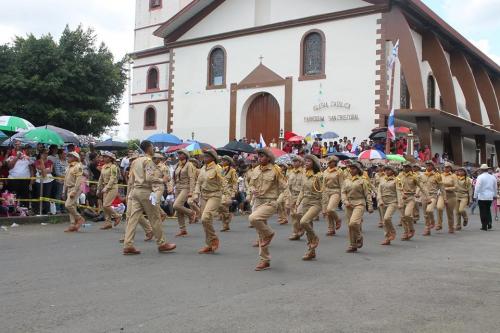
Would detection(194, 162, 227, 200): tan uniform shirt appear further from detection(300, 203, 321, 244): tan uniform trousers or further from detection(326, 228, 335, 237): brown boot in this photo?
detection(326, 228, 335, 237): brown boot

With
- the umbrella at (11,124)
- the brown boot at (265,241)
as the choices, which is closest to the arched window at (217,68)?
the umbrella at (11,124)

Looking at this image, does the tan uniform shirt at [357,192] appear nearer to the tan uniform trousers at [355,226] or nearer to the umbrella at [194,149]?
the tan uniform trousers at [355,226]

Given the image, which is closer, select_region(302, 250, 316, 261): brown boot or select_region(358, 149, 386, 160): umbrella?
select_region(302, 250, 316, 261): brown boot

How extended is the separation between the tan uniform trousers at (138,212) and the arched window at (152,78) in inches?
1187

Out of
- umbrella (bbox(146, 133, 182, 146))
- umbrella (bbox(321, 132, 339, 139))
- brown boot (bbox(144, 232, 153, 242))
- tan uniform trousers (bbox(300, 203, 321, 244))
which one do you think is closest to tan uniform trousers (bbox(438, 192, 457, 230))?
tan uniform trousers (bbox(300, 203, 321, 244))

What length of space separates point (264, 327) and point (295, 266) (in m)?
3.68

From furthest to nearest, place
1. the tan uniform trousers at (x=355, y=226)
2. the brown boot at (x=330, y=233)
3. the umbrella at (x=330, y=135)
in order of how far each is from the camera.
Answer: the umbrella at (x=330, y=135), the brown boot at (x=330, y=233), the tan uniform trousers at (x=355, y=226)

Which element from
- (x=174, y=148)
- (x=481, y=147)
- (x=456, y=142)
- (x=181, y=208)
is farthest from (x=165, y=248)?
(x=481, y=147)

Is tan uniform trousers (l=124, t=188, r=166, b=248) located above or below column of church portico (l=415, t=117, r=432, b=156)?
below

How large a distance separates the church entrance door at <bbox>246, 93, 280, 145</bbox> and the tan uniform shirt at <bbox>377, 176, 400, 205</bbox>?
18.3 meters

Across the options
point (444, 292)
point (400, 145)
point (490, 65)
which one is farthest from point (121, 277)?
point (490, 65)

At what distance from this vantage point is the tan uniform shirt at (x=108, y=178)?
13.3m

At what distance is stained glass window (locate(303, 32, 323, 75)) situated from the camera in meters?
30.2

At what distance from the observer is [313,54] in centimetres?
3053
